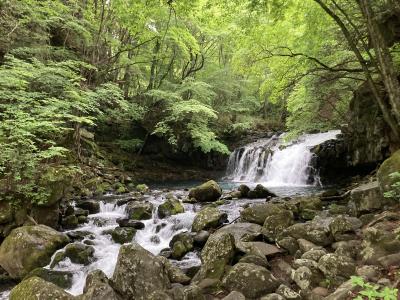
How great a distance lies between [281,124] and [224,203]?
17.3m

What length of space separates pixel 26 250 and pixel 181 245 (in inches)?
131

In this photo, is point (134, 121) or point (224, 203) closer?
point (224, 203)

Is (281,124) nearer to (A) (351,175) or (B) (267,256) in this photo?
(A) (351,175)

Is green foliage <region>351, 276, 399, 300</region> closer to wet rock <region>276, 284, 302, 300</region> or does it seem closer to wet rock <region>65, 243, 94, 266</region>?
wet rock <region>276, 284, 302, 300</region>

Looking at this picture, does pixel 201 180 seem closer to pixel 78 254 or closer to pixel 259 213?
pixel 259 213

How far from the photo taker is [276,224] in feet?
22.0

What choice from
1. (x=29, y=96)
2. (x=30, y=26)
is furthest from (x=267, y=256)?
(x=30, y=26)

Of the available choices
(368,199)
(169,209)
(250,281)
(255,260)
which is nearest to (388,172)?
(368,199)

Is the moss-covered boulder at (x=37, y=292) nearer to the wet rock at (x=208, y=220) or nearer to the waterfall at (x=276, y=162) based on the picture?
the wet rock at (x=208, y=220)

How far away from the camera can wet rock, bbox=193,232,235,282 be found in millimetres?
5316

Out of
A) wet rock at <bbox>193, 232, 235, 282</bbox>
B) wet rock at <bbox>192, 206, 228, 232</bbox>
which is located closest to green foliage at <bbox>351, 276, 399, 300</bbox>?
wet rock at <bbox>193, 232, 235, 282</bbox>

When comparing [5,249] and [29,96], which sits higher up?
[29,96]

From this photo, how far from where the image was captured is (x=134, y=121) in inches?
795

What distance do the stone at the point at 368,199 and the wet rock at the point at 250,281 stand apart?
9.93 feet
